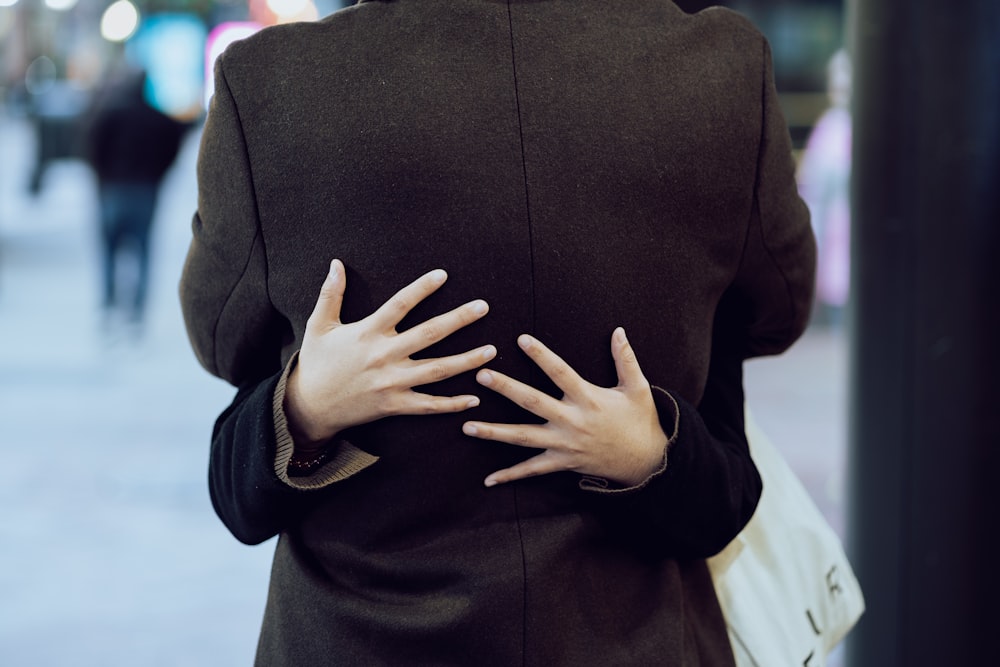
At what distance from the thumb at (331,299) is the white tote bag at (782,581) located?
63 cm

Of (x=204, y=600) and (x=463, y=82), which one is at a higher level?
(x=463, y=82)

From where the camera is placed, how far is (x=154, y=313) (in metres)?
9.05

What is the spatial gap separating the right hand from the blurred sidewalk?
Result: 2385 mm

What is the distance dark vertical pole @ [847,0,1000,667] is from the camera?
7.11 feet

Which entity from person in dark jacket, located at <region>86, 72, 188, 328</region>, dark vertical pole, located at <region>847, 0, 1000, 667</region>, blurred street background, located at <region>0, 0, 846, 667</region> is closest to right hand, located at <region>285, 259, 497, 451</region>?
dark vertical pole, located at <region>847, 0, 1000, 667</region>

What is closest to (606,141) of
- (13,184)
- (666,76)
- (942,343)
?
(666,76)

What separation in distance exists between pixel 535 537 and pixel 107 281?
7.19 m

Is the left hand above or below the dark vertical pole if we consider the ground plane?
above

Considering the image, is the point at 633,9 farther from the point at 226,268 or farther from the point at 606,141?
Result: the point at 226,268

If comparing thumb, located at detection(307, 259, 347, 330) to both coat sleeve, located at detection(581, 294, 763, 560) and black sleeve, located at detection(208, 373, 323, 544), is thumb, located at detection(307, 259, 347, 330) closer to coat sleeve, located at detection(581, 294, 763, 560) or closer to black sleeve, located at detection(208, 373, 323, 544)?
black sleeve, located at detection(208, 373, 323, 544)

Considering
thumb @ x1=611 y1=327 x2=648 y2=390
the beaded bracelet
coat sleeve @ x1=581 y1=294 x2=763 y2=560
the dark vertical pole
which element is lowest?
the dark vertical pole

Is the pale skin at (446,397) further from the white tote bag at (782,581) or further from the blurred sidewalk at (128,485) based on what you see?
the blurred sidewalk at (128,485)

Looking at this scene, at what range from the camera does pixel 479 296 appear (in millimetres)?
1148

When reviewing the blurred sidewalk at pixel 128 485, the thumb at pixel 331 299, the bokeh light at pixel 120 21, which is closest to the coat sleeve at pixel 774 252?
the thumb at pixel 331 299
